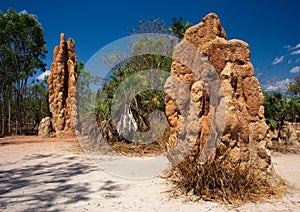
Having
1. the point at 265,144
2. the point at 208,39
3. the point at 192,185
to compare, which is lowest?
the point at 192,185

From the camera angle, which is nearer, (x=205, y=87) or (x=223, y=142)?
(x=223, y=142)

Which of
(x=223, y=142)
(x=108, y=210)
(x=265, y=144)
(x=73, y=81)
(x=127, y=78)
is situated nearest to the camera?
(x=108, y=210)

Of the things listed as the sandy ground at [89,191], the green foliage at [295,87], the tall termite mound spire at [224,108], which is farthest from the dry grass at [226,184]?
the green foliage at [295,87]

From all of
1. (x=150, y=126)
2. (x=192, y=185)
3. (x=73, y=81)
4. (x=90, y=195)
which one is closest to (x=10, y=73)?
(x=73, y=81)

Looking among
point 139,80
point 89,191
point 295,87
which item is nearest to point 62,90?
point 139,80

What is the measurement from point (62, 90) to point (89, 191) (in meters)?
9.88

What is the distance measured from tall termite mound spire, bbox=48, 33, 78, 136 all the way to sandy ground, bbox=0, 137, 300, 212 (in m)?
6.47

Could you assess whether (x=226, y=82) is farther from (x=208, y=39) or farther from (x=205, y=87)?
(x=208, y=39)

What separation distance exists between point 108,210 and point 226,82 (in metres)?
2.46

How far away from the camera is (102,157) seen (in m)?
7.34

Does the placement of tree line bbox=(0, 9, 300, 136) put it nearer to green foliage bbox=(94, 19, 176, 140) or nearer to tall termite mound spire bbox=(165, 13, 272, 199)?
green foliage bbox=(94, 19, 176, 140)

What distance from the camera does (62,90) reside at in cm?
1312

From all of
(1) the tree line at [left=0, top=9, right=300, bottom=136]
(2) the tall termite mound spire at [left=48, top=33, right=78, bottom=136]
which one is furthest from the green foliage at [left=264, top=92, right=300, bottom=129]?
(2) the tall termite mound spire at [left=48, top=33, right=78, bottom=136]

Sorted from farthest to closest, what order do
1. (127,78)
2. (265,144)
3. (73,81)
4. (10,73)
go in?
(10,73), (73,81), (127,78), (265,144)
